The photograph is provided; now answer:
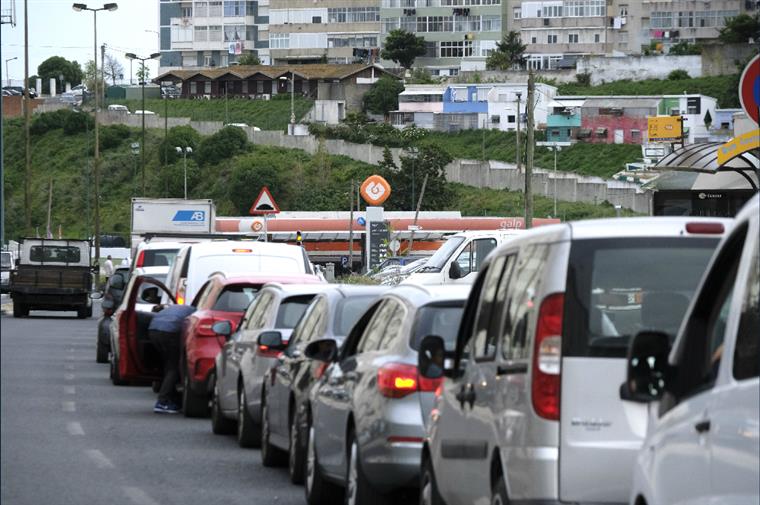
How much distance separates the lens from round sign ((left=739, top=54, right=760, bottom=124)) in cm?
1180

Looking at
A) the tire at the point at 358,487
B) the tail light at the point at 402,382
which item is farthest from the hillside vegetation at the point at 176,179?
the tail light at the point at 402,382

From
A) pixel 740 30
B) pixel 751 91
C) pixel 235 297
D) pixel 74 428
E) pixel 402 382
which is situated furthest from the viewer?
pixel 740 30

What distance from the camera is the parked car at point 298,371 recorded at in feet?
42.2

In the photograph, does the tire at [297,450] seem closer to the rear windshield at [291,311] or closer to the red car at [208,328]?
the rear windshield at [291,311]

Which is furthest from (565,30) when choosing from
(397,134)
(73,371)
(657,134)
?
(73,371)

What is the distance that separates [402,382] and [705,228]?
119 inches

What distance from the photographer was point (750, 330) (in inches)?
201

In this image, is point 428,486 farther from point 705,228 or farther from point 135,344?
point 135,344

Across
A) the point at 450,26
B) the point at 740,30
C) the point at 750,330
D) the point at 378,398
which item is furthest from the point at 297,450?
the point at 450,26

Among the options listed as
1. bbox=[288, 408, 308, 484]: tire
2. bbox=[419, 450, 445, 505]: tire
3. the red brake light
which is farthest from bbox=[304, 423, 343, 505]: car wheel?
the red brake light

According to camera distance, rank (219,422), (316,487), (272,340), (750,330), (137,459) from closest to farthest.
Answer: (750,330) < (316,487) < (272,340) < (137,459) < (219,422)

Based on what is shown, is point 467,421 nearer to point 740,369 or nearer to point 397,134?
point 740,369

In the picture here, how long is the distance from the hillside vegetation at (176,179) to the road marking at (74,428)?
94.3 meters

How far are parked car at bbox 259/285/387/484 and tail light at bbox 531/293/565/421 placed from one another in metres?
5.23
